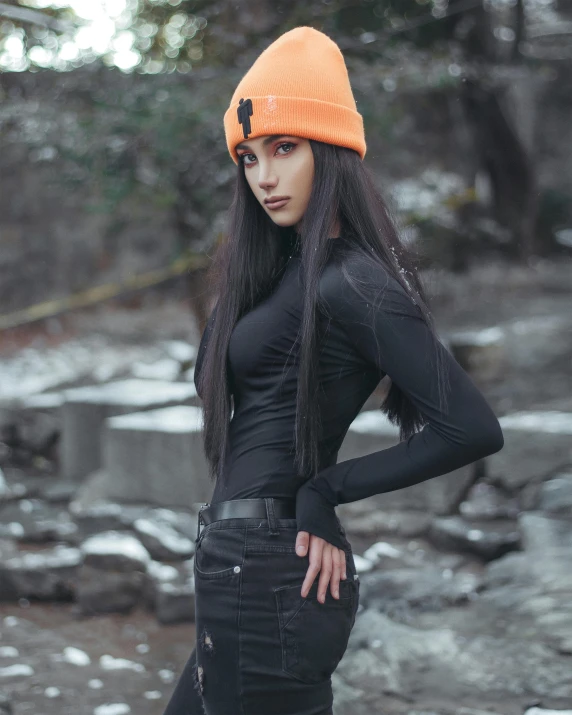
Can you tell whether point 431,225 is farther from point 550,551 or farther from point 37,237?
point 550,551

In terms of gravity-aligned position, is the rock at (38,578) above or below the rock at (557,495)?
below

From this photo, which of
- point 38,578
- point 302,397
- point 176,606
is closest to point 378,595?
point 176,606

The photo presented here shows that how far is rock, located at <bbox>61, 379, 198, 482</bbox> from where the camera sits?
6.45 meters

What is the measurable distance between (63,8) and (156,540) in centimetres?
480

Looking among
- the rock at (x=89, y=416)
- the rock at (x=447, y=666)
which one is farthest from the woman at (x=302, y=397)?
the rock at (x=89, y=416)

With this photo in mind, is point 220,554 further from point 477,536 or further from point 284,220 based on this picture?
point 477,536

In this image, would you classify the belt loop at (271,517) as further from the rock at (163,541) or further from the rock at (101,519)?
the rock at (101,519)

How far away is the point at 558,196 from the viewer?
14.0 m

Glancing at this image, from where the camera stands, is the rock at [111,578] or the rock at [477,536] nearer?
the rock at [477,536]

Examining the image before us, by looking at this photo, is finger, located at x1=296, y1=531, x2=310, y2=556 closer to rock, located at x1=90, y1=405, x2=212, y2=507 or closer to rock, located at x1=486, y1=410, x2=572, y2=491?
rock, located at x1=486, y1=410, x2=572, y2=491

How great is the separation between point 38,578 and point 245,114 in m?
3.61

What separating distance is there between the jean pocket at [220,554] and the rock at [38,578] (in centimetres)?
332

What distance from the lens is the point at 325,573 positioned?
167 cm

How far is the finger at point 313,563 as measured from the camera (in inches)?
65.4
